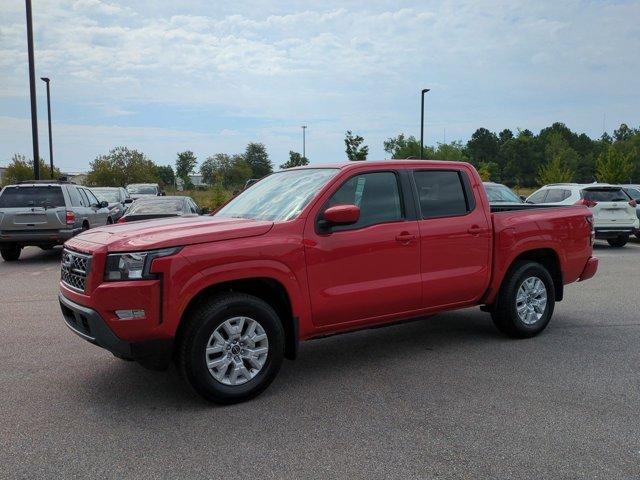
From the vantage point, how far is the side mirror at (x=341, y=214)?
4676 millimetres

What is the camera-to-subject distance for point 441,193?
19.1 ft

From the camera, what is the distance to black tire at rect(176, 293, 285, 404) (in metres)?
4.30

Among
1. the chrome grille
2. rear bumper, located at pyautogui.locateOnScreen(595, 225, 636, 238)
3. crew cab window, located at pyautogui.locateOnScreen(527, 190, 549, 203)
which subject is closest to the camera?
the chrome grille

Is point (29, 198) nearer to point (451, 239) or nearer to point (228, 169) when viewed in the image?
point (451, 239)

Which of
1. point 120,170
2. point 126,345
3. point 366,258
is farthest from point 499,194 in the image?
point 120,170

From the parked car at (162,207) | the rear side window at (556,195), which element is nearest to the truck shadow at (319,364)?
the parked car at (162,207)

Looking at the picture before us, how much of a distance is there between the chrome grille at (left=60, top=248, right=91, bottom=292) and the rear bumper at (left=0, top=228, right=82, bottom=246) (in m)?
9.00

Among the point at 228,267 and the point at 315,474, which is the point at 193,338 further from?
the point at 315,474

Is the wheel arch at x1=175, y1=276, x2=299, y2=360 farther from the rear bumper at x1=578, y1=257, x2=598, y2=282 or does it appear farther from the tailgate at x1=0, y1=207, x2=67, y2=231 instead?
the tailgate at x1=0, y1=207, x2=67, y2=231

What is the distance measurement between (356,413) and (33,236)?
1089cm

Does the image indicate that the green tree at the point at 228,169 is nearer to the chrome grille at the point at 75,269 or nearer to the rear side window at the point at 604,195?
the rear side window at the point at 604,195

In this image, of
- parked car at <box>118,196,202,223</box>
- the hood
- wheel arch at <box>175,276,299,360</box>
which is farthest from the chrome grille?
parked car at <box>118,196,202,223</box>

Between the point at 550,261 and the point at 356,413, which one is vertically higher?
the point at 550,261

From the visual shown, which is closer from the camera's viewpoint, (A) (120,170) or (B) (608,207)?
(B) (608,207)
